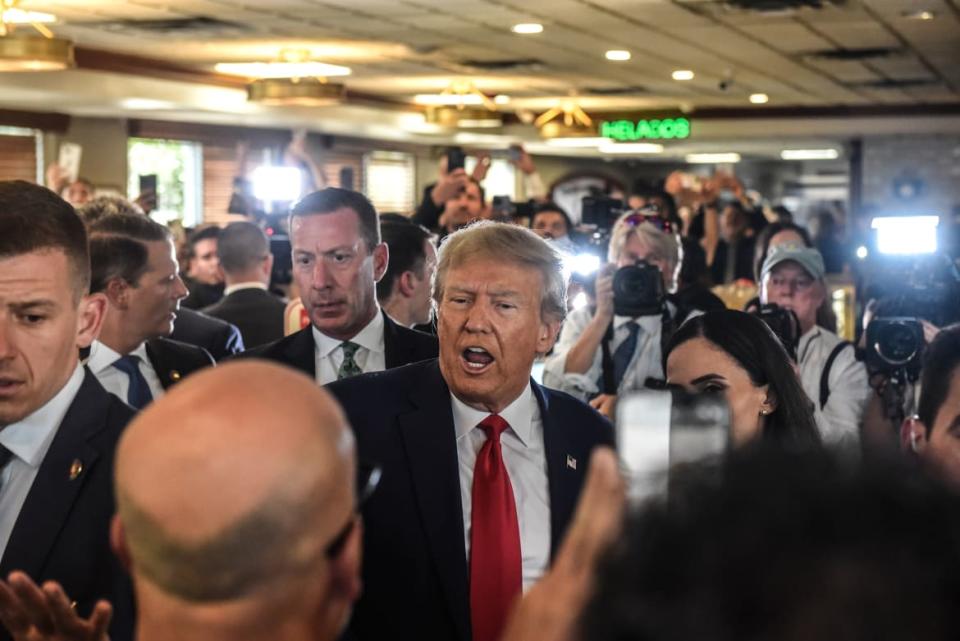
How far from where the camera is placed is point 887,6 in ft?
29.9

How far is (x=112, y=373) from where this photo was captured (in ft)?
12.5

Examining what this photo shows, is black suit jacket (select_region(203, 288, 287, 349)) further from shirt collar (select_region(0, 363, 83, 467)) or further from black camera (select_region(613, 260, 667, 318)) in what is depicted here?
shirt collar (select_region(0, 363, 83, 467))

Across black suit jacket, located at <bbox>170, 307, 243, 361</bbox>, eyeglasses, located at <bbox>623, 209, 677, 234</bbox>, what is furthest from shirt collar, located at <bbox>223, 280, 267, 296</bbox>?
eyeglasses, located at <bbox>623, 209, 677, 234</bbox>

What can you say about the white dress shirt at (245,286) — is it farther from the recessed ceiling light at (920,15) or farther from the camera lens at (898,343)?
the recessed ceiling light at (920,15)

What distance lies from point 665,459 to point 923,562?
252 millimetres

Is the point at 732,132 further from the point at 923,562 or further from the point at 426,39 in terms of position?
the point at 923,562

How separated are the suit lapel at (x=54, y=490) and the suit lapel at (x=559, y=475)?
807 millimetres

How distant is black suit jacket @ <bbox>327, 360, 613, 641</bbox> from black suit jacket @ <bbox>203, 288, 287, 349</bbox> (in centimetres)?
323

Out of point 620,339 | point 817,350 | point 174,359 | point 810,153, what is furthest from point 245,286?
point 810,153

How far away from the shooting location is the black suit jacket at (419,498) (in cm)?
239

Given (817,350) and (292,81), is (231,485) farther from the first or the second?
(292,81)

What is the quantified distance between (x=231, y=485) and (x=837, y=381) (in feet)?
12.8

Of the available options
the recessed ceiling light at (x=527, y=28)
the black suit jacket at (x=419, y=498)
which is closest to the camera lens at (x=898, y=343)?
the black suit jacket at (x=419, y=498)

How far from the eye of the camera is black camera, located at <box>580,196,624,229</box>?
20.8 feet
